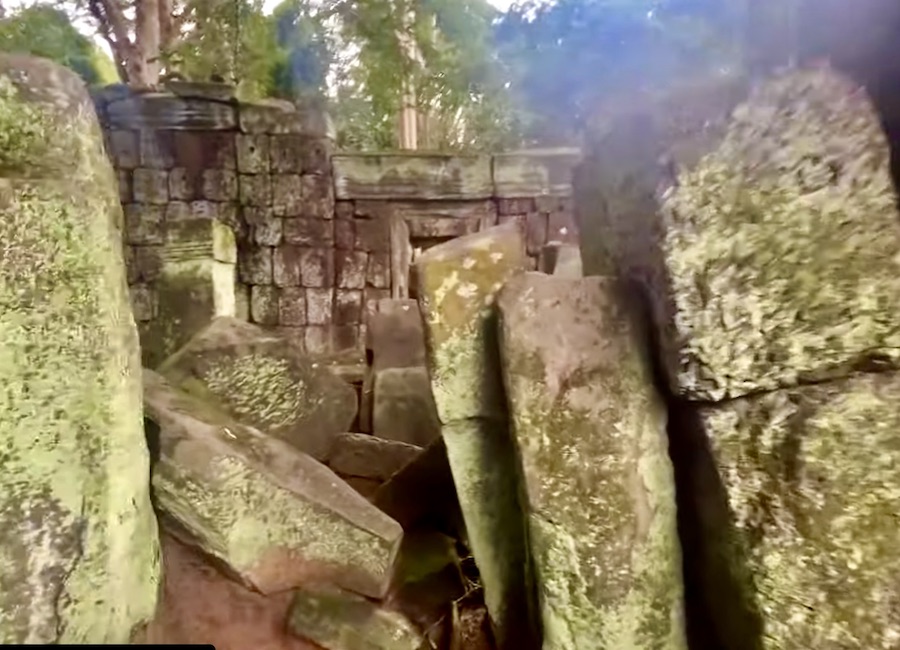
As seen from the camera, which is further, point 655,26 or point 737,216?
point 655,26

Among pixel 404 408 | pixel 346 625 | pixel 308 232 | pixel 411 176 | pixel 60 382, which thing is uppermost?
pixel 411 176

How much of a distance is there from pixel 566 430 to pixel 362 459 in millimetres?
835

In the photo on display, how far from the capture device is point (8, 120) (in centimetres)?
101

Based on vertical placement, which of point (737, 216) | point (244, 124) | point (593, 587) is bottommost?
point (593, 587)

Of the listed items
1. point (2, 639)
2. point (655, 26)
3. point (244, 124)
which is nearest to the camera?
point (2, 639)

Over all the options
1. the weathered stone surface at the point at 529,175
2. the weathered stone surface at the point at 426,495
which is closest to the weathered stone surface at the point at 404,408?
the weathered stone surface at the point at 426,495

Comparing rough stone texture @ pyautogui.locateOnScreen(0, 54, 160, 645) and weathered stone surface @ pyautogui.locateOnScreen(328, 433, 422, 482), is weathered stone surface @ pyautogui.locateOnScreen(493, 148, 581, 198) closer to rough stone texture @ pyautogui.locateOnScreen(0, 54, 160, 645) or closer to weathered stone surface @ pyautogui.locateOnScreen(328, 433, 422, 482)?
weathered stone surface @ pyautogui.locateOnScreen(328, 433, 422, 482)

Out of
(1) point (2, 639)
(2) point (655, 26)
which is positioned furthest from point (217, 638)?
(2) point (655, 26)

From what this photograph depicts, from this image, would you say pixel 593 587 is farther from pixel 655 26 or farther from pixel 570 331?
pixel 655 26

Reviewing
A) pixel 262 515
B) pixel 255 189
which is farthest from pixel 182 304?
pixel 255 189

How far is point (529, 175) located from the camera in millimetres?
4742

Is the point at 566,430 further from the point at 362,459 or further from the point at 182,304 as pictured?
the point at 182,304

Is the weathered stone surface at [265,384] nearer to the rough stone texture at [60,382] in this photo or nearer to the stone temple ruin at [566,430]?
the stone temple ruin at [566,430]

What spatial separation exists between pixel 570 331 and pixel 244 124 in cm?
376
